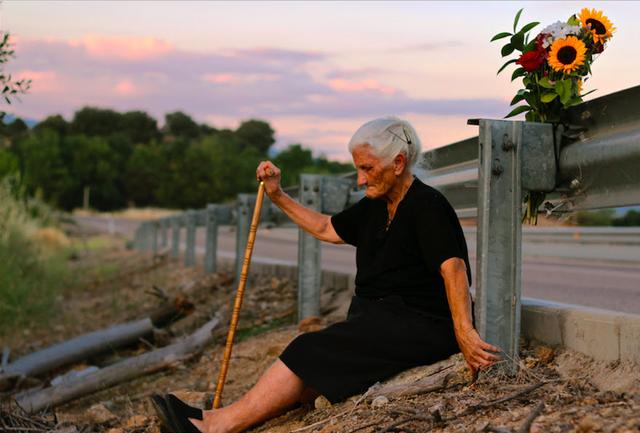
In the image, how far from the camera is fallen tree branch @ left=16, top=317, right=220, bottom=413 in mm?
6500

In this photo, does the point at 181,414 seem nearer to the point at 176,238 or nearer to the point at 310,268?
the point at 310,268

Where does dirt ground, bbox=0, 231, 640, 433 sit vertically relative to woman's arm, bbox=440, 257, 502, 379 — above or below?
below

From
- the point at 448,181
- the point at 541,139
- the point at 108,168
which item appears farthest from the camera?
the point at 108,168

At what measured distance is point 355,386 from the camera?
4.47m

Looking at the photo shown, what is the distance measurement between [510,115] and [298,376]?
1.63 metres

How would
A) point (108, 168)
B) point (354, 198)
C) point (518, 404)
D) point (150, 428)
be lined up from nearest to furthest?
1. point (518, 404)
2. point (150, 428)
3. point (354, 198)
4. point (108, 168)

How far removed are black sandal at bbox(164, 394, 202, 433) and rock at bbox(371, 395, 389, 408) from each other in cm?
88

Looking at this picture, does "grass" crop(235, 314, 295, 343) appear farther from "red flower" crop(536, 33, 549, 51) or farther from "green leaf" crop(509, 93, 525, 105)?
"red flower" crop(536, 33, 549, 51)

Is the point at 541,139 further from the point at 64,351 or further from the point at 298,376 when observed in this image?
the point at 64,351

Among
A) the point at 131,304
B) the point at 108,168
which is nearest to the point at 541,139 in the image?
the point at 131,304

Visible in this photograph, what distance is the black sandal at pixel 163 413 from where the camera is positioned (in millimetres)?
4426

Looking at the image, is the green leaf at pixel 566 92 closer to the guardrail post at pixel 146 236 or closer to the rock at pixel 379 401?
the rock at pixel 379 401

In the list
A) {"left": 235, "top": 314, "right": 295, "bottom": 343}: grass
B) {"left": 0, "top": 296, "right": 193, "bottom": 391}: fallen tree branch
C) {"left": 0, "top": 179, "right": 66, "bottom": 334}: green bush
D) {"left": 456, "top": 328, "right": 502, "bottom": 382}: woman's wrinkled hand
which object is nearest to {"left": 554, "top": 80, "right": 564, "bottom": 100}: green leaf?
{"left": 456, "top": 328, "right": 502, "bottom": 382}: woman's wrinkled hand

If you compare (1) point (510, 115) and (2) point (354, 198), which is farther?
(2) point (354, 198)
